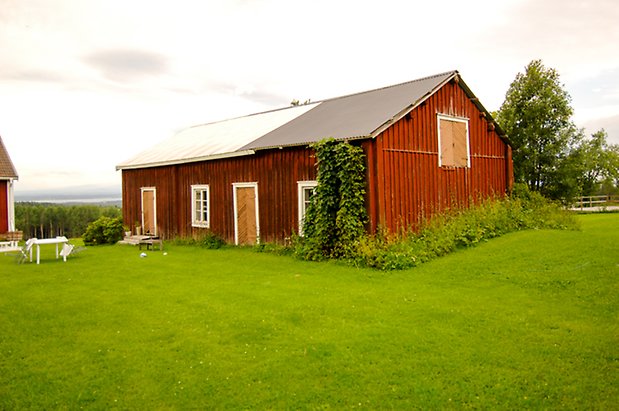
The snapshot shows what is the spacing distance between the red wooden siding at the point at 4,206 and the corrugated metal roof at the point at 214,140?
5369mm

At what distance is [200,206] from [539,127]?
22.8 meters

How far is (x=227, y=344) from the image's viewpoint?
6602 mm

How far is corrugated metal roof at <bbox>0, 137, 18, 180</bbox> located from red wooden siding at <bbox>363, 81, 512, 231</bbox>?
61.6 feet

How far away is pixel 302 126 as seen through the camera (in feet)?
58.4

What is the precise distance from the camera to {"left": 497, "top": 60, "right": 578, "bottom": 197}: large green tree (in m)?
30.2

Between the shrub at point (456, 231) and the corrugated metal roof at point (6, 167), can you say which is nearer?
the shrub at point (456, 231)

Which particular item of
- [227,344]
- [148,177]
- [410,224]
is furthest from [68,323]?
[148,177]

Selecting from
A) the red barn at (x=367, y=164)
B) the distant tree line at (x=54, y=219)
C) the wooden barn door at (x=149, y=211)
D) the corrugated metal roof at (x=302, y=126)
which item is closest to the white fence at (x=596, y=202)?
the red barn at (x=367, y=164)

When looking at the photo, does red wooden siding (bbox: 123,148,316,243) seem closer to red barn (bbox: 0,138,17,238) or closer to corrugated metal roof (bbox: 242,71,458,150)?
corrugated metal roof (bbox: 242,71,458,150)

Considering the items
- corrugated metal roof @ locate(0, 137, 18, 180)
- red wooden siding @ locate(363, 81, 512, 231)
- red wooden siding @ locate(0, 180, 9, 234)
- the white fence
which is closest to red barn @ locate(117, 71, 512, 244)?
red wooden siding @ locate(363, 81, 512, 231)

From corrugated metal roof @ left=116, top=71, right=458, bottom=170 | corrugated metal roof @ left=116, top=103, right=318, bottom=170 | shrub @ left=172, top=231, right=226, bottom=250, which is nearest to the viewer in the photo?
corrugated metal roof @ left=116, top=71, right=458, bottom=170

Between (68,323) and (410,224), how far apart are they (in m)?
10.2

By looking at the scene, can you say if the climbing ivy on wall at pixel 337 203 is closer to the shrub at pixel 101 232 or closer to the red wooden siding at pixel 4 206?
the shrub at pixel 101 232

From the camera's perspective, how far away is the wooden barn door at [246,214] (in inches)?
682
